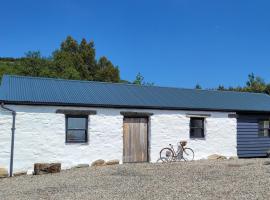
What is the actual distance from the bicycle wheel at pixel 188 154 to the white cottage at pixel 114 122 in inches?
11.2

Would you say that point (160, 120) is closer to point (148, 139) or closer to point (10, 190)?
point (148, 139)

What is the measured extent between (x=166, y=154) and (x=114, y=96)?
3974 millimetres

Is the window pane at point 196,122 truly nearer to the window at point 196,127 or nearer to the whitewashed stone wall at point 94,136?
the window at point 196,127

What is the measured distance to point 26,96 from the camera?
1738cm

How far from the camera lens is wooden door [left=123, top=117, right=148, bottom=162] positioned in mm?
19188

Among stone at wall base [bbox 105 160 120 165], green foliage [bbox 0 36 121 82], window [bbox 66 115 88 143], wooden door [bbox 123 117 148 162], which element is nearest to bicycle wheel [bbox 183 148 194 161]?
wooden door [bbox 123 117 148 162]

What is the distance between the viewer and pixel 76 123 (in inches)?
715

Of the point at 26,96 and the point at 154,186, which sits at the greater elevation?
the point at 26,96

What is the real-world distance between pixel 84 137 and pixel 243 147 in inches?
374

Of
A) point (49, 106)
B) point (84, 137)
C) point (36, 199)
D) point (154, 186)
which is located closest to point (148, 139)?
point (84, 137)

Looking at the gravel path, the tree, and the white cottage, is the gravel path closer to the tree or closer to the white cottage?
the white cottage

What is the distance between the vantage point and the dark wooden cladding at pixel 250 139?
22.3m

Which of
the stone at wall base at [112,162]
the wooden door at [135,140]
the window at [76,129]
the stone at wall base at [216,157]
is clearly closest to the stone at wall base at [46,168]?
the window at [76,129]

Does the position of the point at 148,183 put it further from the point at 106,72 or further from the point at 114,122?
the point at 106,72
